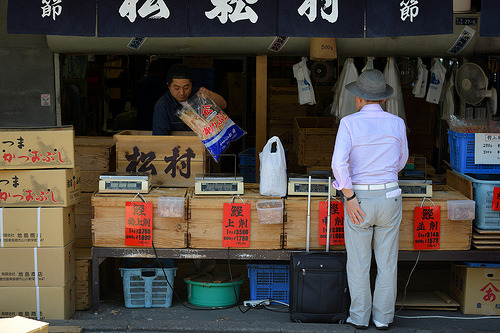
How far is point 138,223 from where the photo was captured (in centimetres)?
637

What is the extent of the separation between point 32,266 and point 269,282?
7.97ft

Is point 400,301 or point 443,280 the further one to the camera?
point 443,280

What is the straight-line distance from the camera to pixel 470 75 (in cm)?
831

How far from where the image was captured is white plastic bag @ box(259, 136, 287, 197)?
6.37m

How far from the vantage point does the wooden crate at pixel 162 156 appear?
6809mm

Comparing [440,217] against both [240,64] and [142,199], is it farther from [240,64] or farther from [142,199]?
[240,64]

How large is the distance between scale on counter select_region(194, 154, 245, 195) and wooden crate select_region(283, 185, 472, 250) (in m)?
0.55

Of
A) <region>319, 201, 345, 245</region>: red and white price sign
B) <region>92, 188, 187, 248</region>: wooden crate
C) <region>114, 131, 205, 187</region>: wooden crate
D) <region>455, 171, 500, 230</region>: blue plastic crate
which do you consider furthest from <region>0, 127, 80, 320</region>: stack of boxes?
<region>455, 171, 500, 230</region>: blue plastic crate

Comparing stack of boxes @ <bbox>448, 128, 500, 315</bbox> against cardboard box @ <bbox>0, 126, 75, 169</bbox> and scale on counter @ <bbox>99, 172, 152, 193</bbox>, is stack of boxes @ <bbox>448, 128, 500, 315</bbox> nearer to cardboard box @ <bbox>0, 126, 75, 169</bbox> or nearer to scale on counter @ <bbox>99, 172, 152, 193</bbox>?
scale on counter @ <bbox>99, 172, 152, 193</bbox>

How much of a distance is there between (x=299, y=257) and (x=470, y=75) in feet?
12.8

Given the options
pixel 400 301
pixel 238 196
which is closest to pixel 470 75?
pixel 400 301

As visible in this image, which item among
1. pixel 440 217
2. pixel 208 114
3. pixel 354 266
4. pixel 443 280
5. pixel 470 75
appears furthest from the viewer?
pixel 470 75

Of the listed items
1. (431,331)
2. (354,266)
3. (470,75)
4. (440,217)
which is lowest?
(431,331)

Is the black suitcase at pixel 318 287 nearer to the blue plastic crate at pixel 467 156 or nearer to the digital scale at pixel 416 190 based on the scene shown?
the digital scale at pixel 416 190
